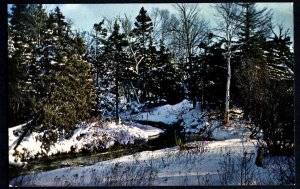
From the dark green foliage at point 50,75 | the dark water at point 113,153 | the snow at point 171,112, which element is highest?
the dark green foliage at point 50,75

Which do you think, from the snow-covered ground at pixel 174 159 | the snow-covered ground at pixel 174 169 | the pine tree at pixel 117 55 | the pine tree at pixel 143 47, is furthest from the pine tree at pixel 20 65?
the pine tree at pixel 143 47

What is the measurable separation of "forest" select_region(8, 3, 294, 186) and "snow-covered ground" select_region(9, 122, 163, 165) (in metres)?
0.07

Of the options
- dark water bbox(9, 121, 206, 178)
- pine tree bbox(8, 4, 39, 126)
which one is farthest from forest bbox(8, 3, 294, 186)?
dark water bbox(9, 121, 206, 178)

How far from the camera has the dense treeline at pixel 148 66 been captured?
5.13m

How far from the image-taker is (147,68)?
5230 mm

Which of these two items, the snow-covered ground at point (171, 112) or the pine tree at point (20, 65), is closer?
the pine tree at point (20, 65)

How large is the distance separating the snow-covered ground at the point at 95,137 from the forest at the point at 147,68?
0.07 m

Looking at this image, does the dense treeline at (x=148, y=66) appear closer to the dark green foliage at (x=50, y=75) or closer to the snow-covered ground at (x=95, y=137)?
the dark green foliage at (x=50, y=75)

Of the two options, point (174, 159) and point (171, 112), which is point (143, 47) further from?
point (174, 159)

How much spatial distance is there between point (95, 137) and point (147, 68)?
1013 millimetres

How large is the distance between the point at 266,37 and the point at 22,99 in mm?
2890

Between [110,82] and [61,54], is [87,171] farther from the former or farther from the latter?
[61,54]

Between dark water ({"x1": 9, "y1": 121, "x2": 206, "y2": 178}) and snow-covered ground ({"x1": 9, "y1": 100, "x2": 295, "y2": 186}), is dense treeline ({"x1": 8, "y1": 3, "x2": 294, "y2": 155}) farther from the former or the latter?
dark water ({"x1": 9, "y1": 121, "x2": 206, "y2": 178})

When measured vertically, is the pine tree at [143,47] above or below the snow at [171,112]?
above
